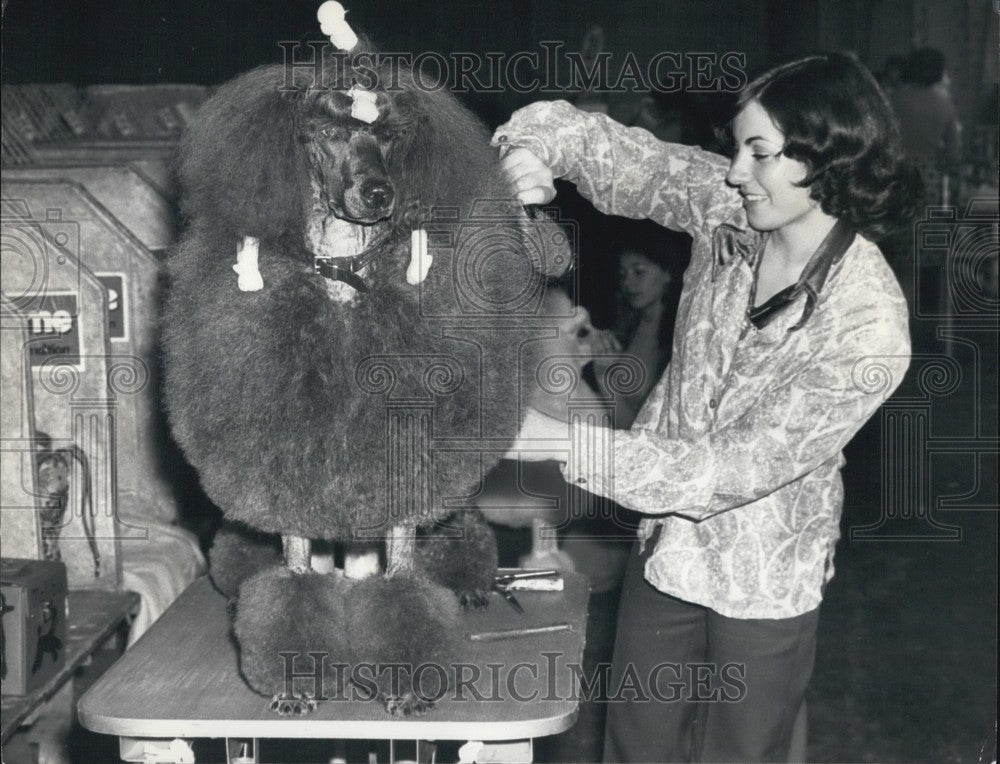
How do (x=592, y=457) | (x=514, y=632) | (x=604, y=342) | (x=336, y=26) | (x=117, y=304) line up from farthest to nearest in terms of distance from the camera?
(x=604, y=342)
(x=117, y=304)
(x=514, y=632)
(x=592, y=457)
(x=336, y=26)

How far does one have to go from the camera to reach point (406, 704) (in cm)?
124

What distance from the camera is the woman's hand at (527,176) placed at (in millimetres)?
1294

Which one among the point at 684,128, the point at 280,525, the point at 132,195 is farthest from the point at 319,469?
the point at 132,195

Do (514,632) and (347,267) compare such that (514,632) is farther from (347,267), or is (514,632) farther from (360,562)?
(347,267)

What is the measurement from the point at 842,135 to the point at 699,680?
2.44 ft

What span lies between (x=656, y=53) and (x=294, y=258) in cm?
100

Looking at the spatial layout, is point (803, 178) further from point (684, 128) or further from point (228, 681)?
point (228, 681)

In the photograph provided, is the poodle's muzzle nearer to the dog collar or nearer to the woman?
the dog collar

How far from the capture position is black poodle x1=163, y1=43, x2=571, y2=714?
3.80ft

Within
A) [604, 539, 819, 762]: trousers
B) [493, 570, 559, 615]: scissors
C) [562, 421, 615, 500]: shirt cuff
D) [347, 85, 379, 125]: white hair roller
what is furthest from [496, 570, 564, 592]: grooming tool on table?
[347, 85, 379, 125]: white hair roller

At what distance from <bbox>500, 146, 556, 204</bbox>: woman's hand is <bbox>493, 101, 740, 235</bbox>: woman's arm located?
0.05 meters

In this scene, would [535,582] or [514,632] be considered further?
[535,582]

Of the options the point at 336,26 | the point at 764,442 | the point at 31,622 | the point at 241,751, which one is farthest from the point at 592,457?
the point at 31,622

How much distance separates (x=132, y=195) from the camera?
8.04 feet
